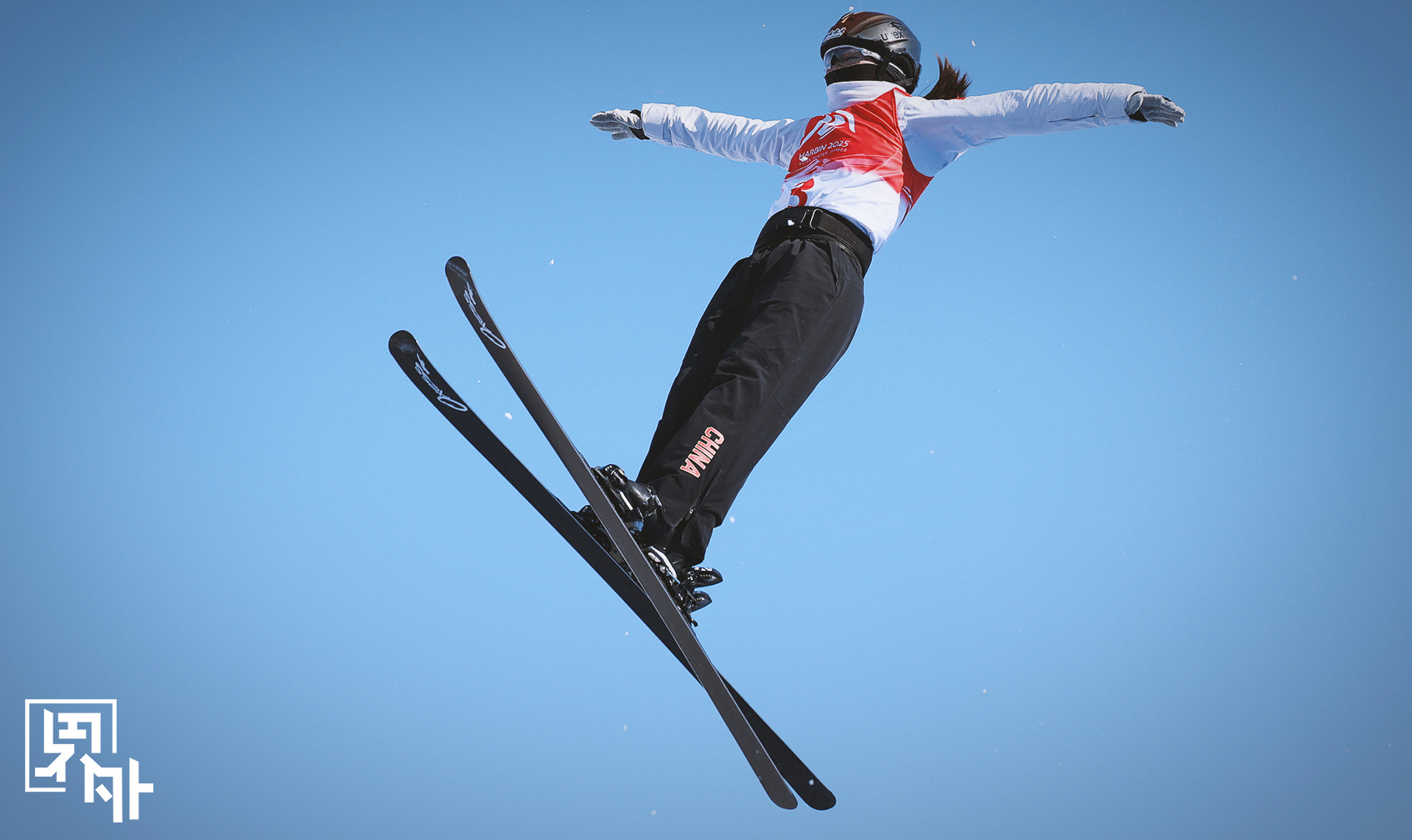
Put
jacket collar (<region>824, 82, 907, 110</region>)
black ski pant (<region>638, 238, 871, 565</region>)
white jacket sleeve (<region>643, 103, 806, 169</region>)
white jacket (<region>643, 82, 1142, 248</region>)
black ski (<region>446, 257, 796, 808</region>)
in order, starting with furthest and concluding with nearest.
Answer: white jacket sleeve (<region>643, 103, 806, 169</region>)
jacket collar (<region>824, 82, 907, 110</region>)
white jacket (<region>643, 82, 1142, 248</region>)
black ski pant (<region>638, 238, 871, 565</region>)
black ski (<region>446, 257, 796, 808</region>)

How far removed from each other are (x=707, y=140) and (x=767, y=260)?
94 cm

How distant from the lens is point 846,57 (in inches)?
119

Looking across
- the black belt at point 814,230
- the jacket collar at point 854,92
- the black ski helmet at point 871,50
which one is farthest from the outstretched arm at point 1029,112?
the black belt at point 814,230

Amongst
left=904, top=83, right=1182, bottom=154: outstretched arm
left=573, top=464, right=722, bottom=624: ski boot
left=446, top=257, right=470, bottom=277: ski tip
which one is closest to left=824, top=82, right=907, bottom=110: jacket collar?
left=904, top=83, right=1182, bottom=154: outstretched arm

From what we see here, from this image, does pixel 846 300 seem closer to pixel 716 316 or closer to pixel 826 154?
pixel 716 316

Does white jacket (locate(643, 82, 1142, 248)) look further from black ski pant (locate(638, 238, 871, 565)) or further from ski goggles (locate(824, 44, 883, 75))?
black ski pant (locate(638, 238, 871, 565))

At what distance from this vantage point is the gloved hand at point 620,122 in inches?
136

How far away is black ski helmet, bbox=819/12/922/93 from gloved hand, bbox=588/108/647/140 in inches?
29.3

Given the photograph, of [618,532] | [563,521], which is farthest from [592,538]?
[618,532]

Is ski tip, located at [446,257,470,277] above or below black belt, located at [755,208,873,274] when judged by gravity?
below

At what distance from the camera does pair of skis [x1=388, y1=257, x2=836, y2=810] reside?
2.11 metres

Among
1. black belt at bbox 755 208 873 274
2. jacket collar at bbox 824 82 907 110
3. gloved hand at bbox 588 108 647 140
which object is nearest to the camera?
black belt at bbox 755 208 873 274

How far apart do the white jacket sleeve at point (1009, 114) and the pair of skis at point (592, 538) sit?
1.44m

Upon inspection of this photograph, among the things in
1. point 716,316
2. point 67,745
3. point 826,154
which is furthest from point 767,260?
point 67,745
